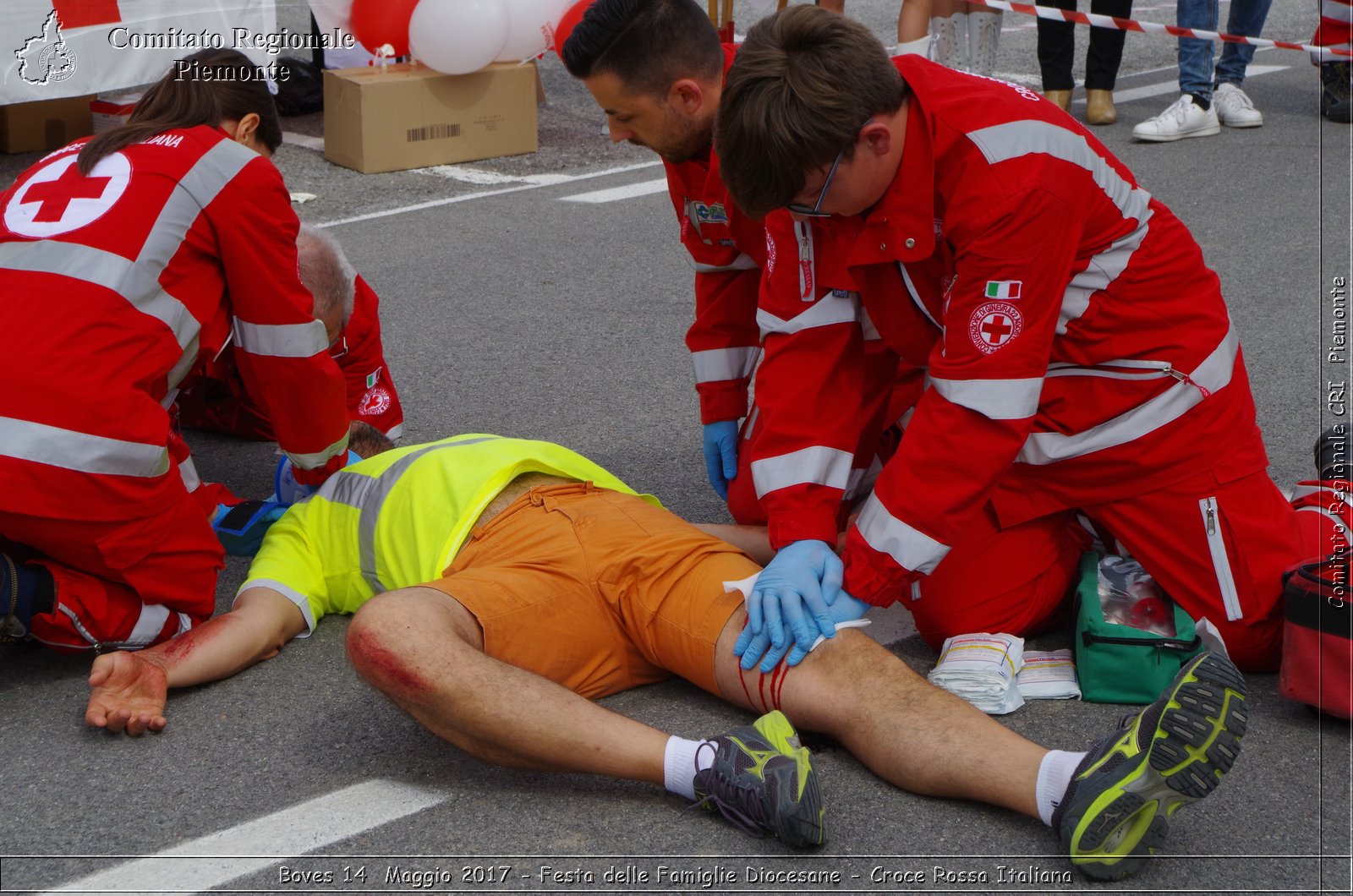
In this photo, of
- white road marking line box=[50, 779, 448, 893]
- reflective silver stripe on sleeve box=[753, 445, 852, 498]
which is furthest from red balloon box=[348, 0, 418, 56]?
white road marking line box=[50, 779, 448, 893]

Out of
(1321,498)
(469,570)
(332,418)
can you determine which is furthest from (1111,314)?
(332,418)

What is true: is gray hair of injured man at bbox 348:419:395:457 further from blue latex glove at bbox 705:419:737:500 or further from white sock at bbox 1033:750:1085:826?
white sock at bbox 1033:750:1085:826

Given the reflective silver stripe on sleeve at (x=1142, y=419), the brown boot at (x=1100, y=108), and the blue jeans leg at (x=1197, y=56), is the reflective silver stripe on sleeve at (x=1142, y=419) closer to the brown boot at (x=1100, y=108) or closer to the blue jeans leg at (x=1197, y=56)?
the blue jeans leg at (x=1197, y=56)

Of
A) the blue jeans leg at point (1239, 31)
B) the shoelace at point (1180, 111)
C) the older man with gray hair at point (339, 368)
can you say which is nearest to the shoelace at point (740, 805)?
the older man with gray hair at point (339, 368)

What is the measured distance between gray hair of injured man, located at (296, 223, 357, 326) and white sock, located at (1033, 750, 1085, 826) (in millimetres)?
2146

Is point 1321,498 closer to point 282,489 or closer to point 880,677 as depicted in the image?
point 880,677

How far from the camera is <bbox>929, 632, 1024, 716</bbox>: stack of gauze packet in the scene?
2.52 meters

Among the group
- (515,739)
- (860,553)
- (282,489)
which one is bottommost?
(282,489)

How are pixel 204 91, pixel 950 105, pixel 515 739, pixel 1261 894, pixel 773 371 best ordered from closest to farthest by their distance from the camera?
1. pixel 1261 894
2. pixel 515 739
3. pixel 950 105
4. pixel 773 371
5. pixel 204 91

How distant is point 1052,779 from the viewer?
2.09 metres

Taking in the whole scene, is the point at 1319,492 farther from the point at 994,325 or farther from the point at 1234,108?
the point at 1234,108

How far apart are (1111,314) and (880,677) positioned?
0.80 metres

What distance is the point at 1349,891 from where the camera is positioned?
2035 millimetres

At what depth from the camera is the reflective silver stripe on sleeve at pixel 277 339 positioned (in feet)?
9.57
